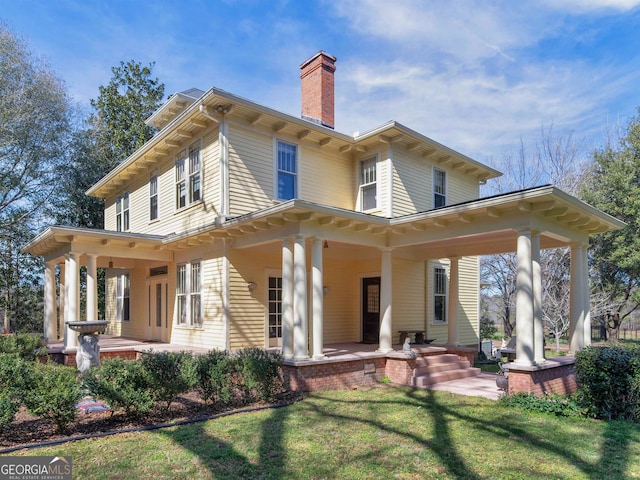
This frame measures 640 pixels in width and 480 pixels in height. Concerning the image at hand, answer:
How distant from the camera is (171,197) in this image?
41.1 feet

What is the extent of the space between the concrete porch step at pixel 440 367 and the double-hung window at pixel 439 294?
3.03 metres

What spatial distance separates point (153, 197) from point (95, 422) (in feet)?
28.8

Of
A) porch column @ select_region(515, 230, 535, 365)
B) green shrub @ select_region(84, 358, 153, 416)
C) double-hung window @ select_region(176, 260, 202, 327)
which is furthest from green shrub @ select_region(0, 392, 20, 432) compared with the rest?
porch column @ select_region(515, 230, 535, 365)

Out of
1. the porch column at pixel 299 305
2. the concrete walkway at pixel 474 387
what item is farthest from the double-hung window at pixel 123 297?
the concrete walkway at pixel 474 387

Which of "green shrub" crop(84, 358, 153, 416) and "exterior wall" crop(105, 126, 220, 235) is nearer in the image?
"green shrub" crop(84, 358, 153, 416)

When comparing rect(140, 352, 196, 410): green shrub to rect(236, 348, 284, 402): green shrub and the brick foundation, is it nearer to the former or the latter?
rect(236, 348, 284, 402): green shrub

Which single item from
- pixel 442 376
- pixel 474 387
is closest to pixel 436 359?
pixel 442 376

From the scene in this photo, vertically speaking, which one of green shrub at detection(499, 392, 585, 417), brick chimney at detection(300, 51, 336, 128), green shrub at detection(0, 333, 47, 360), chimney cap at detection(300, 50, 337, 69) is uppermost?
chimney cap at detection(300, 50, 337, 69)

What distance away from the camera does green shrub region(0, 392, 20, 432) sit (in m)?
5.23

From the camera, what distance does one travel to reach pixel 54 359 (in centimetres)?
1098

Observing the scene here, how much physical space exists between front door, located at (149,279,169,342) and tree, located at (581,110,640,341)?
18557 millimetres

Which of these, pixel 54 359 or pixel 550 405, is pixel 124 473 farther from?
pixel 54 359

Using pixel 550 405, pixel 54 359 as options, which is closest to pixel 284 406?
pixel 550 405

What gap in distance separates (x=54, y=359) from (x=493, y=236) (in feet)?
37.1
